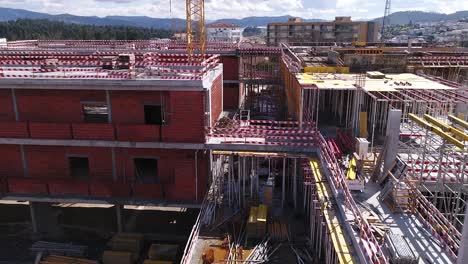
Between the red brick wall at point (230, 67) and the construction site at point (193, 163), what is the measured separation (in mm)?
14734

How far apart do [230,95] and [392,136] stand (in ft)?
90.8

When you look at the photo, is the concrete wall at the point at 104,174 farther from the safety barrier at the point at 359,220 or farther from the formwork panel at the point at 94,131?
the safety barrier at the point at 359,220

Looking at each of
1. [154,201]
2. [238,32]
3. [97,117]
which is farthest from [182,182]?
[238,32]

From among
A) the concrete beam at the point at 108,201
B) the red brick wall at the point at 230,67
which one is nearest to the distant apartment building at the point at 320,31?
the red brick wall at the point at 230,67

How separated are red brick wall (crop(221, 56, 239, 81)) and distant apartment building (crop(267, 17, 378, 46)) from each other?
8270 cm

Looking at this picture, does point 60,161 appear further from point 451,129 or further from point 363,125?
point 451,129

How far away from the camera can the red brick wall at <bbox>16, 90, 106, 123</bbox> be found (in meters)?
23.0

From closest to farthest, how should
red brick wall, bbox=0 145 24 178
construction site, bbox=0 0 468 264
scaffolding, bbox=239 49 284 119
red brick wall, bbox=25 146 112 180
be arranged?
construction site, bbox=0 0 468 264
red brick wall, bbox=25 146 112 180
red brick wall, bbox=0 145 24 178
scaffolding, bbox=239 49 284 119

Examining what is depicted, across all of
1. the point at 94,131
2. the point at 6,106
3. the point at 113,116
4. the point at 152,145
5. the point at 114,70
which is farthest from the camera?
the point at 114,70

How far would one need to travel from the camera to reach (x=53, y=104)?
2331 cm

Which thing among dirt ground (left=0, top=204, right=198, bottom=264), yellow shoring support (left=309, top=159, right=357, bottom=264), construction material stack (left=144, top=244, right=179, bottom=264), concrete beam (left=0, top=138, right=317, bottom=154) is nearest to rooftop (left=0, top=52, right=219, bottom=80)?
concrete beam (left=0, top=138, right=317, bottom=154)

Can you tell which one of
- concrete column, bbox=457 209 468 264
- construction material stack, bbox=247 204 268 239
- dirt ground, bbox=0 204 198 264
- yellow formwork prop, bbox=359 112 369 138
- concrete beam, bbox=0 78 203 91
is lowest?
dirt ground, bbox=0 204 198 264

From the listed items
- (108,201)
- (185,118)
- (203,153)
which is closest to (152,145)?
(185,118)

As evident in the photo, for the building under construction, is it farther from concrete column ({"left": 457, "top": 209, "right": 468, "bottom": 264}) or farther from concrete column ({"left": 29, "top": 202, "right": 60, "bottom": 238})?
concrete column ({"left": 457, "top": 209, "right": 468, "bottom": 264})
